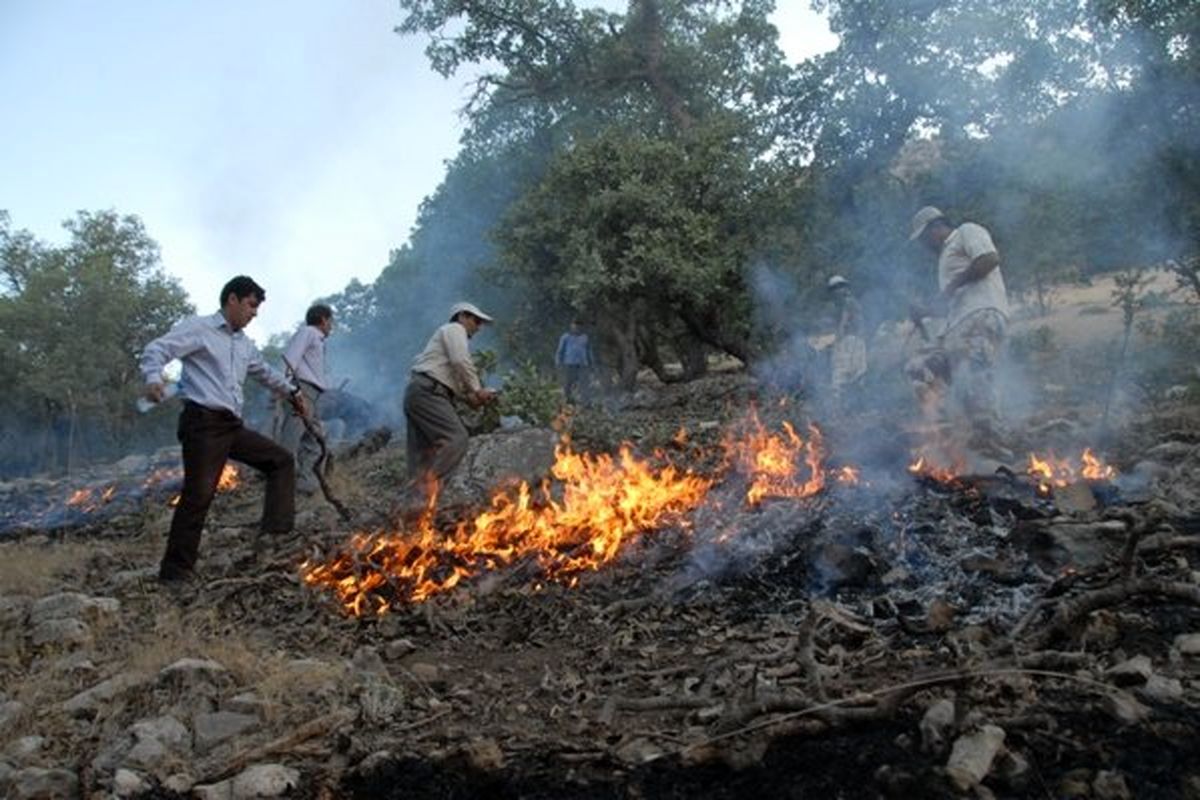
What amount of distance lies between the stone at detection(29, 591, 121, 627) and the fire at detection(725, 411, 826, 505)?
4007 mm

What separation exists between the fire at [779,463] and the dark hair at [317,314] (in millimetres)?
4197

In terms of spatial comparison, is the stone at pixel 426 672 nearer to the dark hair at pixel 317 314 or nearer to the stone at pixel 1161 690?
the stone at pixel 1161 690

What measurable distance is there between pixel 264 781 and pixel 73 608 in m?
2.96

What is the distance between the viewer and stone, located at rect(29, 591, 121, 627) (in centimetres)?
544

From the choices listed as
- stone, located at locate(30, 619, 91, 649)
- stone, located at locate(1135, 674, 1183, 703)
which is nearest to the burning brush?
stone, located at locate(30, 619, 91, 649)

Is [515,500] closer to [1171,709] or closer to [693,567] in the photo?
[693,567]

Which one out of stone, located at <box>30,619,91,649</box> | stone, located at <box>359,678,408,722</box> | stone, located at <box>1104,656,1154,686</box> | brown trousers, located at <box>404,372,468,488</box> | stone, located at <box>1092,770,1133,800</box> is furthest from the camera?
brown trousers, located at <box>404,372,468,488</box>

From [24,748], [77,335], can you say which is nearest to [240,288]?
[24,748]

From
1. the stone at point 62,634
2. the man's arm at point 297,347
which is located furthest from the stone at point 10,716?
the man's arm at point 297,347

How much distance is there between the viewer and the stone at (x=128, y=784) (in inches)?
131

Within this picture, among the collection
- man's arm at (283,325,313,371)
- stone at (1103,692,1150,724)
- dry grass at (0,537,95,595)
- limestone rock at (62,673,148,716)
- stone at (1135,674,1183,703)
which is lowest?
stone at (1135,674,1183,703)

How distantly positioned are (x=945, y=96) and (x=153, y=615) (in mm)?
12463

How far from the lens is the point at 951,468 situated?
20.4 feet

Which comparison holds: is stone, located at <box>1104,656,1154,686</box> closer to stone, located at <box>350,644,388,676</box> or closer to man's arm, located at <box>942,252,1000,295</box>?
stone, located at <box>350,644,388,676</box>
